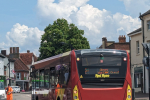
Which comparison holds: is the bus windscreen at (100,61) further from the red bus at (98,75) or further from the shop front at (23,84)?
the shop front at (23,84)

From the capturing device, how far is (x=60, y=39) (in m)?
56.6

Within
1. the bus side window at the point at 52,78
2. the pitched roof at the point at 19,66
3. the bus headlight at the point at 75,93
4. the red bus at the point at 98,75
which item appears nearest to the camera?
the bus headlight at the point at 75,93

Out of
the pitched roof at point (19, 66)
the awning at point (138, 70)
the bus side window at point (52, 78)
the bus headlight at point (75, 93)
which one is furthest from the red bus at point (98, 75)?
the pitched roof at point (19, 66)

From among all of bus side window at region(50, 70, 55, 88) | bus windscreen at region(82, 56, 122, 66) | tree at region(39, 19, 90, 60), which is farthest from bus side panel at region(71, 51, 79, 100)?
tree at region(39, 19, 90, 60)

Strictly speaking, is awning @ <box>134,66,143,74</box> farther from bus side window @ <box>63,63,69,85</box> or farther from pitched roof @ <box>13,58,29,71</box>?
pitched roof @ <box>13,58,29,71</box>

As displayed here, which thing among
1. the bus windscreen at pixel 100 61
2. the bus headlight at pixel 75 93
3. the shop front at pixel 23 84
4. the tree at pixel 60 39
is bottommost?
the shop front at pixel 23 84

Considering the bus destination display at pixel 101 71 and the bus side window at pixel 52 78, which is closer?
the bus destination display at pixel 101 71

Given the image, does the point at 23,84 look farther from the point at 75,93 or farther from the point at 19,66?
the point at 75,93

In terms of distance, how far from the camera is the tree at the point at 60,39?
55969 mm

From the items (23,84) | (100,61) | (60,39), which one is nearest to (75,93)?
(100,61)

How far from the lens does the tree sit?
56.0 m

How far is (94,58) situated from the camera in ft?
42.0

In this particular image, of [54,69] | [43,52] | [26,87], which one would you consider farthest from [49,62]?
[26,87]

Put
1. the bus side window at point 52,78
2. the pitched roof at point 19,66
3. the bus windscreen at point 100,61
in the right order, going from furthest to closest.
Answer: the pitched roof at point 19,66
the bus side window at point 52,78
the bus windscreen at point 100,61
